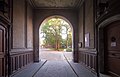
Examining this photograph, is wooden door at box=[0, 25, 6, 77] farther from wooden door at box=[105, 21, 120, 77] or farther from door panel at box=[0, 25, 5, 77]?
wooden door at box=[105, 21, 120, 77]

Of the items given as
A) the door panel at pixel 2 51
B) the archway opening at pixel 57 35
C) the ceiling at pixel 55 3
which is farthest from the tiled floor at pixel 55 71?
the archway opening at pixel 57 35

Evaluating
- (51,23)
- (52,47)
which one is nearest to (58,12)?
(51,23)

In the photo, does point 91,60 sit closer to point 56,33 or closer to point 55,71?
point 55,71

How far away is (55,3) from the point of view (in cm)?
1434

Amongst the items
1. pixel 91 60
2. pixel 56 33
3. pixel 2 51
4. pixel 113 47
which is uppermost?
pixel 56 33

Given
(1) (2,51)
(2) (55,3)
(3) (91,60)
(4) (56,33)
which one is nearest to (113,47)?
(3) (91,60)

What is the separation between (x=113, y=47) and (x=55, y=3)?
8084mm

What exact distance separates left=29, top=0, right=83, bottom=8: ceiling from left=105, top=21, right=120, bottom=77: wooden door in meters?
6.02

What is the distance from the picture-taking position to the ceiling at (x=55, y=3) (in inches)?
539

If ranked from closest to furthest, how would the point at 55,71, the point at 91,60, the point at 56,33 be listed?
1. the point at 55,71
2. the point at 91,60
3. the point at 56,33

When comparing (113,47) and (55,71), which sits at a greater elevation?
(113,47)

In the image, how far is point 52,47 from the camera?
45.9m

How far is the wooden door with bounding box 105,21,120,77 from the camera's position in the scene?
669 cm

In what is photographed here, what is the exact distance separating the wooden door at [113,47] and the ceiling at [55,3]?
602 centimetres
